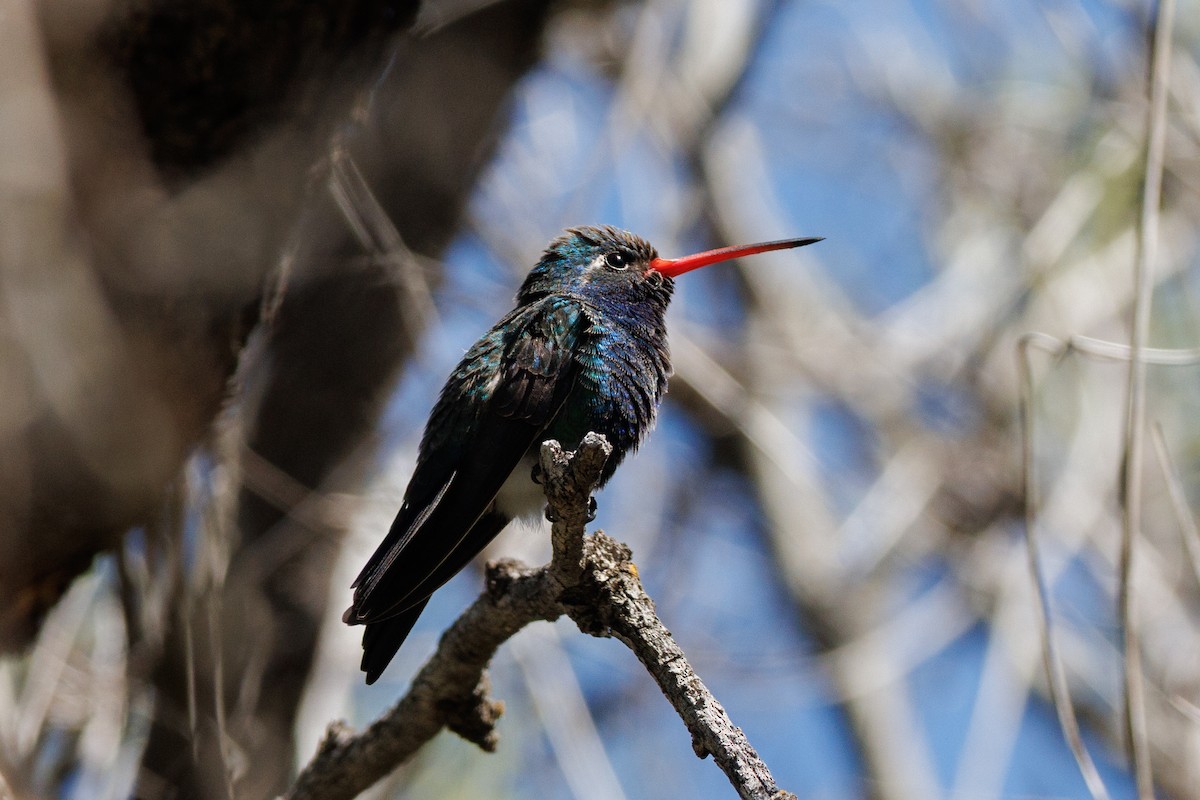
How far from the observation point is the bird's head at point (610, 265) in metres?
3.79

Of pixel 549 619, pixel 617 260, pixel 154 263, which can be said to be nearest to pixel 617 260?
pixel 617 260

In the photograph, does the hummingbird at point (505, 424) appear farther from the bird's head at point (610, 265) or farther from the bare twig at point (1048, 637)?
the bare twig at point (1048, 637)

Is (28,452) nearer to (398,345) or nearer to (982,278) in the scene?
(398,345)

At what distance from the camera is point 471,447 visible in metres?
3.16

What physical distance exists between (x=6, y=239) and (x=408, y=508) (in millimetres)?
1213

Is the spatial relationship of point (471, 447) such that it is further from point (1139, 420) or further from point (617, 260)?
point (1139, 420)

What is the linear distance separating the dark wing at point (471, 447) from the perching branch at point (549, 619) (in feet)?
0.65

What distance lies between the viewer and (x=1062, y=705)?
278 centimetres

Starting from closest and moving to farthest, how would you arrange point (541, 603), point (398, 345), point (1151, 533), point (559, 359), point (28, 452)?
point (541, 603)
point (28, 452)
point (559, 359)
point (398, 345)
point (1151, 533)

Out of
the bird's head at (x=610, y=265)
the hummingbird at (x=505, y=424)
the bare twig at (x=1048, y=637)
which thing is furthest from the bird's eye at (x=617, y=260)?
the bare twig at (x=1048, y=637)

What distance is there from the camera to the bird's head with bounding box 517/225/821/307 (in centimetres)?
379

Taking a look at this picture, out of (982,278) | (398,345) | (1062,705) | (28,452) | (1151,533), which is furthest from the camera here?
(982,278)

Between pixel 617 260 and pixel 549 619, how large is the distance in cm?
163

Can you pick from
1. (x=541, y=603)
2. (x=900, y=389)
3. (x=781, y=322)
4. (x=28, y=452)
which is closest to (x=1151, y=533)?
(x=900, y=389)
